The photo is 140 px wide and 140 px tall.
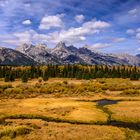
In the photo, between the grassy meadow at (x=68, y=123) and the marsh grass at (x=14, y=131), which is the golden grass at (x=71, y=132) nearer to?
the grassy meadow at (x=68, y=123)

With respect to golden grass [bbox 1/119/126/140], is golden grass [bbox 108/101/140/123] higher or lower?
higher

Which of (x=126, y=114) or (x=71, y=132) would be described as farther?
(x=126, y=114)

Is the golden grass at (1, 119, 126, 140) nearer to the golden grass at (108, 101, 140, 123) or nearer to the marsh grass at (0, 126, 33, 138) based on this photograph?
the marsh grass at (0, 126, 33, 138)

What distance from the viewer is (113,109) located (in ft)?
192

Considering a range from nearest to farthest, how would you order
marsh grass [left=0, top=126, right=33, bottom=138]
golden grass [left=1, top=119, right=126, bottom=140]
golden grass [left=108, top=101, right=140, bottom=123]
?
marsh grass [left=0, top=126, right=33, bottom=138] < golden grass [left=1, top=119, right=126, bottom=140] < golden grass [left=108, top=101, right=140, bottom=123]

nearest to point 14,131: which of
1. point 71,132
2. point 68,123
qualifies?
point 71,132

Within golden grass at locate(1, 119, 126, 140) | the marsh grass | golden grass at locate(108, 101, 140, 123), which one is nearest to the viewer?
the marsh grass

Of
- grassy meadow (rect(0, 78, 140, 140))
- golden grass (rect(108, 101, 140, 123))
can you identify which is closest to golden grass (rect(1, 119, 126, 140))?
grassy meadow (rect(0, 78, 140, 140))

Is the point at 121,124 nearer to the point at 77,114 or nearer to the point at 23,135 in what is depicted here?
the point at 77,114

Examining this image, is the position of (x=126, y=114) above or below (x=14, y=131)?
above

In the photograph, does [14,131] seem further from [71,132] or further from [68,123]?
[68,123]

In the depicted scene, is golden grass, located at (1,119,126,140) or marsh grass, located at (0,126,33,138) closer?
marsh grass, located at (0,126,33,138)

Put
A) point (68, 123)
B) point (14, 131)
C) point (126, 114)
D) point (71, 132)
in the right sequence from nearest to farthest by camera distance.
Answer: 1. point (14, 131)
2. point (71, 132)
3. point (68, 123)
4. point (126, 114)

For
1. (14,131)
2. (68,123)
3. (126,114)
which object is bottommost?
(68,123)
